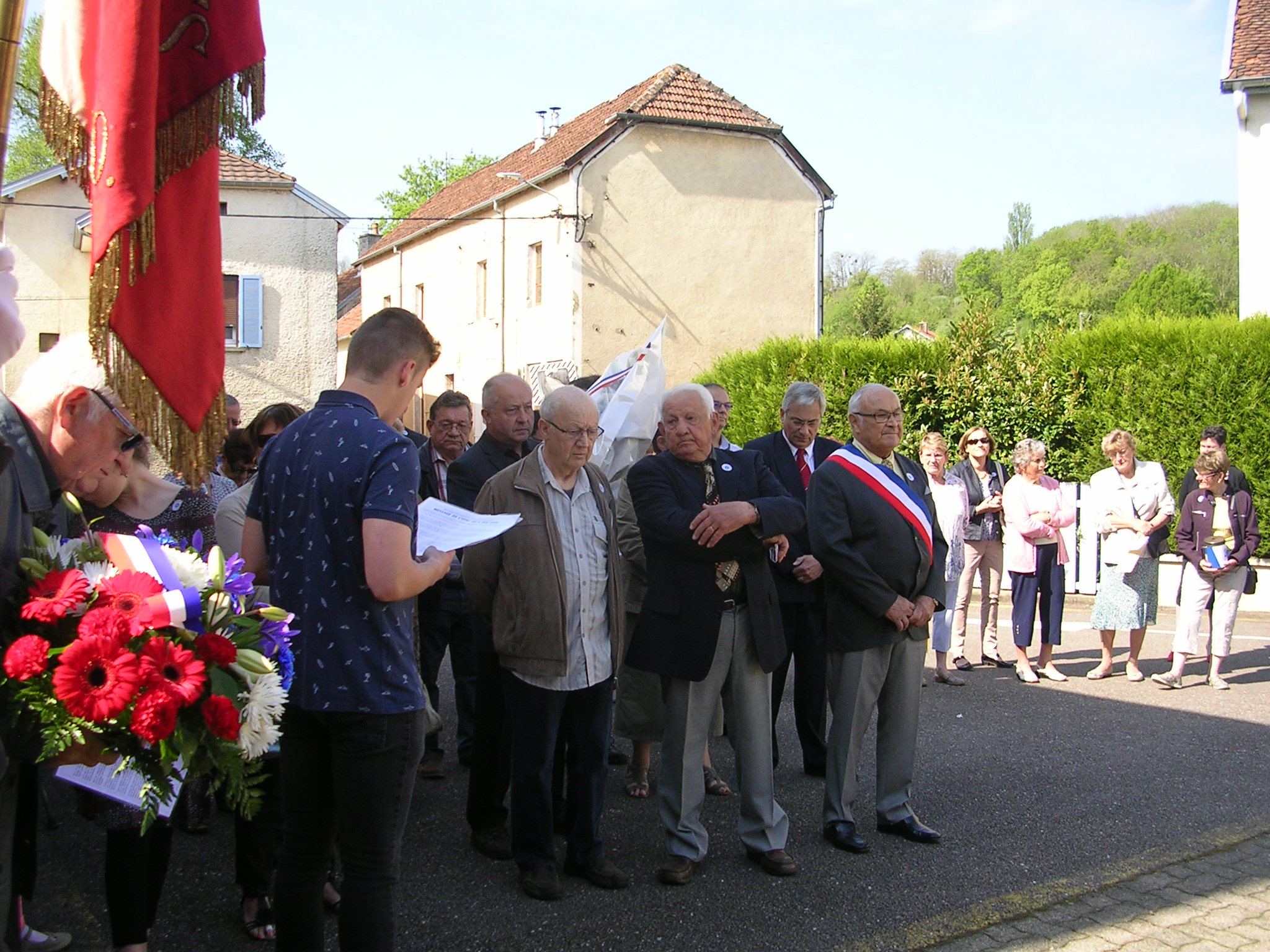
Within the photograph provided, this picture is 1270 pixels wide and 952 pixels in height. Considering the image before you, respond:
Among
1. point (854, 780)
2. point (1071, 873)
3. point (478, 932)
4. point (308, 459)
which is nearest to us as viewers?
point (308, 459)

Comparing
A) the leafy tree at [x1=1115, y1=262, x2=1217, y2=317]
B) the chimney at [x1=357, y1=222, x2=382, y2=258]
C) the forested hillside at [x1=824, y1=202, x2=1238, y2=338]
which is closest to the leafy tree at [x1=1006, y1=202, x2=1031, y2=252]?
the forested hillside at [x1=824, y1=202, x2=1238, y2=338]

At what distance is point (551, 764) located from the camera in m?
4.55

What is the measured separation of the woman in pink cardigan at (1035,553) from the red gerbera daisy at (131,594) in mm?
7851

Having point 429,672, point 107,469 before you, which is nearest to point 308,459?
point 107,469

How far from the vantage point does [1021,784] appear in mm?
6074

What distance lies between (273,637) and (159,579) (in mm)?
314

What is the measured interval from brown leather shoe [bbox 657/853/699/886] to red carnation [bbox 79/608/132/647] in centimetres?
285

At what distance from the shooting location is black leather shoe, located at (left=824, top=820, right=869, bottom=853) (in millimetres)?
4988

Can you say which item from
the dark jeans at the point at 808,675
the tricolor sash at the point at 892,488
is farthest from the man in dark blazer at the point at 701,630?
the dark jeans at the point at 808,675

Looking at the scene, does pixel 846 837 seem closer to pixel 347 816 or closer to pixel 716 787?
pixel 716 787

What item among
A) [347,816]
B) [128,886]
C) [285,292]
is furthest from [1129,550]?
[285,292]

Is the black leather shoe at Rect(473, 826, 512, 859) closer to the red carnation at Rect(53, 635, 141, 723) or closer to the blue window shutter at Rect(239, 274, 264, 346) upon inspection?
the red carnation at Rect(53, 635, 141, 723)

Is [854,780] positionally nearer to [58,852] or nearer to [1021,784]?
[1021,784]

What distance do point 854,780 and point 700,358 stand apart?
889 inches
